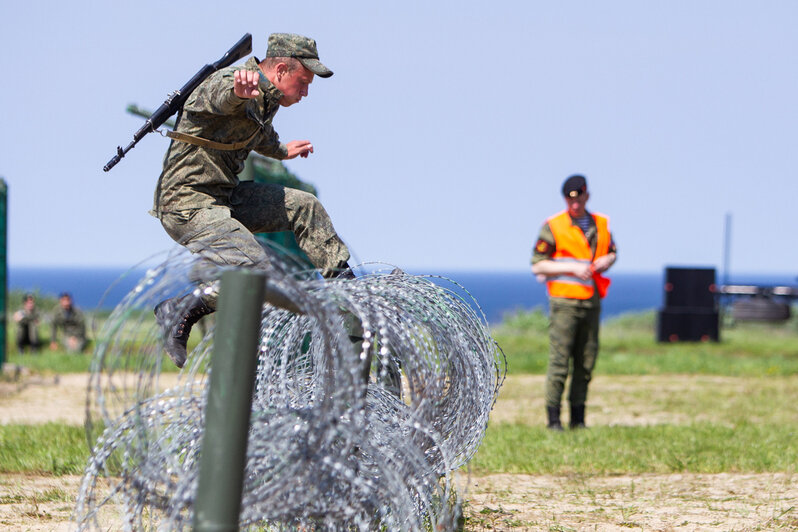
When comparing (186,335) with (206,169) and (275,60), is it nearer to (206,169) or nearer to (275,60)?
(206,169)

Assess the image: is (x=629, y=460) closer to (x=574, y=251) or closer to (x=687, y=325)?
(x=574, y=251)

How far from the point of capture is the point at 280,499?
331 centimetres

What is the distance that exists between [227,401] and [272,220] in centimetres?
208

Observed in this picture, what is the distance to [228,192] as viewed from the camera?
4832 millimetres

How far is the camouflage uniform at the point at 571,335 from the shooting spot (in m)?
8.27

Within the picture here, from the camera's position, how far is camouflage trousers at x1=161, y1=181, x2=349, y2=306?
14.8 ft

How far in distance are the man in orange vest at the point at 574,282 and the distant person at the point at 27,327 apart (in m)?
13.8

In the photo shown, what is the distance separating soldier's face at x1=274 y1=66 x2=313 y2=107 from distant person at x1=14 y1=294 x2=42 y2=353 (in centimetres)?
1609

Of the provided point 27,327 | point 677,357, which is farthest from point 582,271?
point 27,327

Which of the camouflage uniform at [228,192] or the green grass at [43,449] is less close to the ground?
the camouflage uniform at [228,192]

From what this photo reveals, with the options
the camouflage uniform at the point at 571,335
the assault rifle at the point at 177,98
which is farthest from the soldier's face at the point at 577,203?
the assault rifle at the point at 177,98

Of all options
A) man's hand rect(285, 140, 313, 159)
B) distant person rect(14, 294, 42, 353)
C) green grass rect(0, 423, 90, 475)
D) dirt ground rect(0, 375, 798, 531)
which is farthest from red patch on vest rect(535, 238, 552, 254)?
distant person rect(14, 294, 42, 353)

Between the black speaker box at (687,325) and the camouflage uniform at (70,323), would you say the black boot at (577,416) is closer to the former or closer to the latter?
the black speaker box at (687,325)

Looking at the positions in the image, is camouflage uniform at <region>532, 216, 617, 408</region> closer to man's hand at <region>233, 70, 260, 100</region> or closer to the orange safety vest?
the orange safety vest
